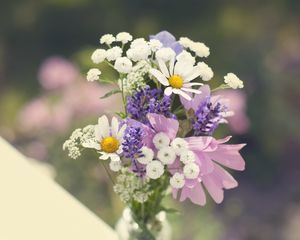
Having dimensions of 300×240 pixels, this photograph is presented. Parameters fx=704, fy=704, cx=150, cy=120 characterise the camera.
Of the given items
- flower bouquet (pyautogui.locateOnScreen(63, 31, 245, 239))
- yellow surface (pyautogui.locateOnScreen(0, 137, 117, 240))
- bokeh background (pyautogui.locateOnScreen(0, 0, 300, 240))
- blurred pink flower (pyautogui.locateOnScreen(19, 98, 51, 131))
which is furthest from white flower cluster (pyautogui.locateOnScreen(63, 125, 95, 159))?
blurred pink flower (pyautogui.locateOnScreen(19, 98, 51, 131))

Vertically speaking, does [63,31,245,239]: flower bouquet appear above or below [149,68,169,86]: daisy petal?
below

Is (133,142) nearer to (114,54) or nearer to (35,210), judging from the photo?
(114,54)

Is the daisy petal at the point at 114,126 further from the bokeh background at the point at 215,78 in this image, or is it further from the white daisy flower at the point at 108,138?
the bokeh background at the point at 215,78

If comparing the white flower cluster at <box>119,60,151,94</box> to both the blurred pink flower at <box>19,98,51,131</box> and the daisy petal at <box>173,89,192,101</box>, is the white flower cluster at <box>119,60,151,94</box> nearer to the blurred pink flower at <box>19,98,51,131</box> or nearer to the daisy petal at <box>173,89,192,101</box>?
the daisy petal at <box>173,89,192,101</box>

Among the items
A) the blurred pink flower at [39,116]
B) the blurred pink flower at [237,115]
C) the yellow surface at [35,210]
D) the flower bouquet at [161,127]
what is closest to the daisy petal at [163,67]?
the flower bouquet at [161,127]

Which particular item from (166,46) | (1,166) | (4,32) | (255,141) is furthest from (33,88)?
(166,46)

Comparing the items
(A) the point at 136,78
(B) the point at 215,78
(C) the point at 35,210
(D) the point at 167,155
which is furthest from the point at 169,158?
(B) the point at 215,78
